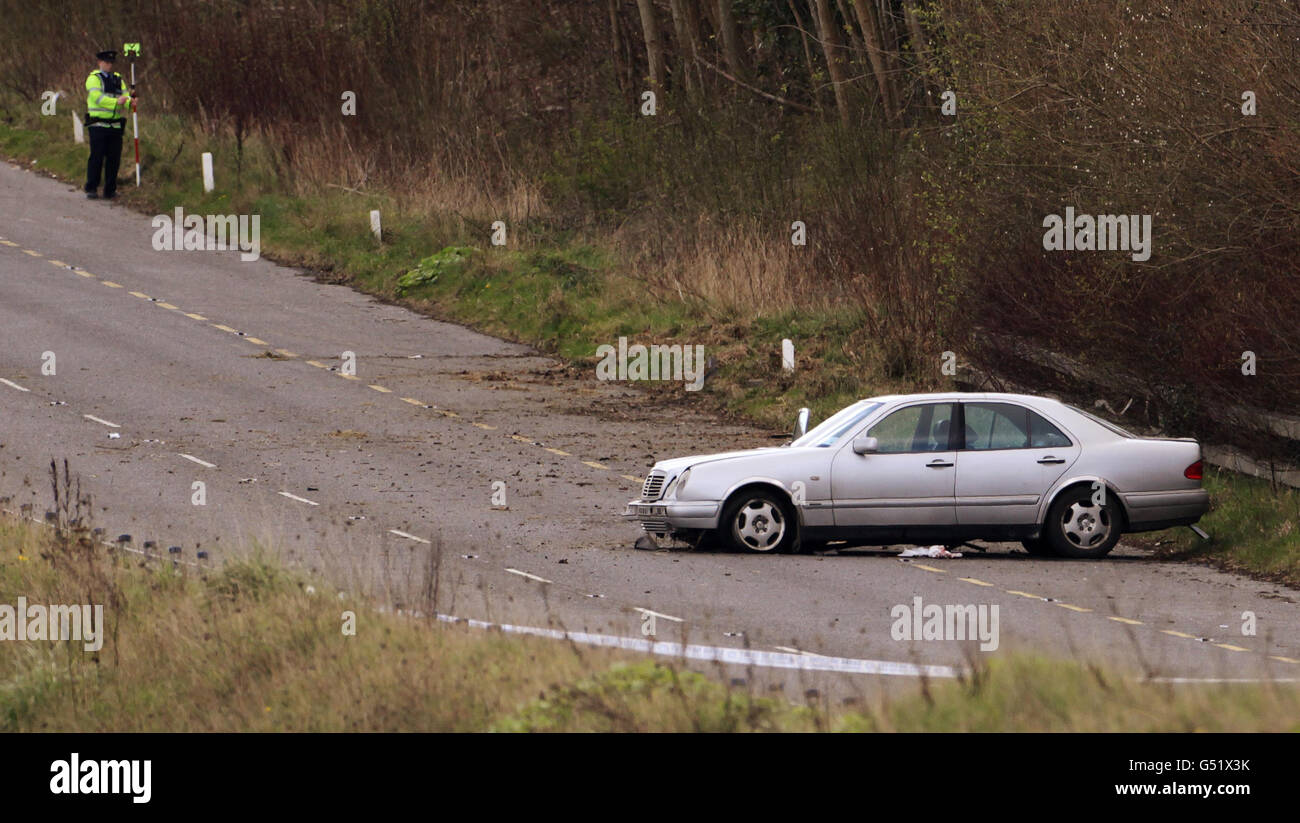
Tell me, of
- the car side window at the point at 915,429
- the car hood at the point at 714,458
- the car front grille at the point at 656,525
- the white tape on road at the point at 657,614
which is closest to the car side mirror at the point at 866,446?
the car side window at the point at 915,429

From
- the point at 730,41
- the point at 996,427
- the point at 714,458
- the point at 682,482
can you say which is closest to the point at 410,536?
the point at 682,482

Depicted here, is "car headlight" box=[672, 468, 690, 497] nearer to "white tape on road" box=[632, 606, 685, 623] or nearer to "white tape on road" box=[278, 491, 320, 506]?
"white tape on road" box=[632, 606, 685, 623]

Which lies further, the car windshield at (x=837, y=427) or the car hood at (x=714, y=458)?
the car windshield at (x=837, y=427)

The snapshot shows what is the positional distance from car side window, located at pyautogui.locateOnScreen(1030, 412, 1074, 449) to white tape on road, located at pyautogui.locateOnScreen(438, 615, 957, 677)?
17.2ft

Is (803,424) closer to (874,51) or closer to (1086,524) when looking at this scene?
(1086,524)

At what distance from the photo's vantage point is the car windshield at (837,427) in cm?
1551

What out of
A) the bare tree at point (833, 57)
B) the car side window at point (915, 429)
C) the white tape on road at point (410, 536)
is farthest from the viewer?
the bare tree at point (833, 57)

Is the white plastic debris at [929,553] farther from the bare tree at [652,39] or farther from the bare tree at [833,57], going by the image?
the bare tree at [652,39]

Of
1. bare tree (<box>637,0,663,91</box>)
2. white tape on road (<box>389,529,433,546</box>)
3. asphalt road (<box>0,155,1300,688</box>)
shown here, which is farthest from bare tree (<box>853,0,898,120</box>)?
white tape on road (<box>389,529,433,546</box>)

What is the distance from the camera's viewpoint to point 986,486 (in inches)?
598
